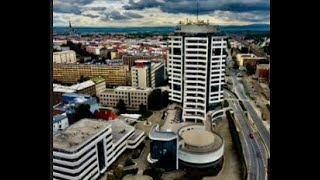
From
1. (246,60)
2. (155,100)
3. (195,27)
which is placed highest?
(195,27)

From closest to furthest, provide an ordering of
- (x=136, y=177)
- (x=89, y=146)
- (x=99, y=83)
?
(x=89, y=146) → (x=136, y=177) → (x=99, y=83)

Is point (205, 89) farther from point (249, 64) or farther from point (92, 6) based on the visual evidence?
point (92, 6)

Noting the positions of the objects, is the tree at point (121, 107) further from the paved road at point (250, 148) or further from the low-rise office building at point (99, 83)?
the paved road at point (250, 148)

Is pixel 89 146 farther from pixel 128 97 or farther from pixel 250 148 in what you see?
pixel 250 148

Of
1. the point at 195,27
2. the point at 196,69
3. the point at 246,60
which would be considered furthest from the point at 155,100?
the point at 246,60

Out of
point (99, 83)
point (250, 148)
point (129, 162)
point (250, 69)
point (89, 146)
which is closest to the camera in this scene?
point (89, 146)
